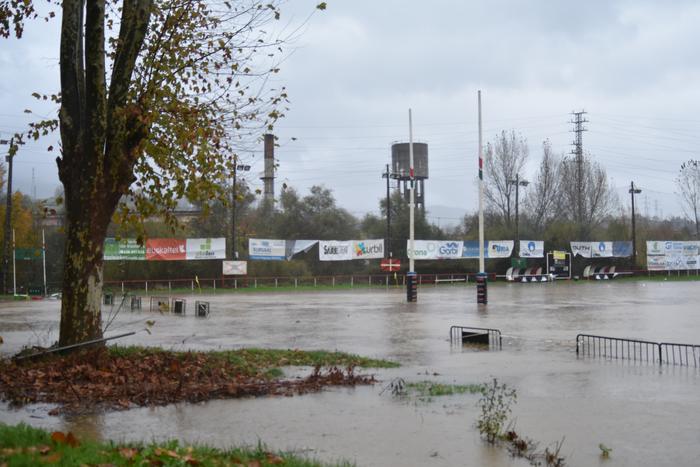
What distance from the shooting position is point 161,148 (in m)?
12.8

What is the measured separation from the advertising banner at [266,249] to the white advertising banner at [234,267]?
916 mm

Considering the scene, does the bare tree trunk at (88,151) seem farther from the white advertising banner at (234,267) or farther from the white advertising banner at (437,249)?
the white advertising banner at (437,249)

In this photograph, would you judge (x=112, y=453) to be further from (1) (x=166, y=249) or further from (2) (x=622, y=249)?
(2) (x=622, y=249)

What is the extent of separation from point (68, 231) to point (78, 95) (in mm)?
2383

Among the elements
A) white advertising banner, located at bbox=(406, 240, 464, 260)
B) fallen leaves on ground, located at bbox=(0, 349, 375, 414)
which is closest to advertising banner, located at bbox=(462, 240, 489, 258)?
white advertising banner, located at bbox=(406, 240, 464, 260)

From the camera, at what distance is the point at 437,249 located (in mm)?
62688

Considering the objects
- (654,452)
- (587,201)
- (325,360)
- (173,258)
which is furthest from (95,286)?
(587,201)

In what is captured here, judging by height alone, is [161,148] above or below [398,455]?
above

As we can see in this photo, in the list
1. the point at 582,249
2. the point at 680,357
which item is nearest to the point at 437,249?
the point at 582,249

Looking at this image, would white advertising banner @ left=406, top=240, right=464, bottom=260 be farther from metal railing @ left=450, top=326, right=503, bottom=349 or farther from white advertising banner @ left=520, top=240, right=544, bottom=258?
metal railing @ left=450, top=326, right=503, bottom=349

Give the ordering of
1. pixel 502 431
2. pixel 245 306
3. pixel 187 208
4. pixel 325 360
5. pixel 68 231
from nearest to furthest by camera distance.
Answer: pixel 502 431
pixel 68 231
pixel 325 360
pixel 245 306
pixel 187 208

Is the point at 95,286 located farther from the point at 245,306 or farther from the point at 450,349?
the point at 245,306

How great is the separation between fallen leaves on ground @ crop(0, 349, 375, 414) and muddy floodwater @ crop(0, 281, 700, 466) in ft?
1.34

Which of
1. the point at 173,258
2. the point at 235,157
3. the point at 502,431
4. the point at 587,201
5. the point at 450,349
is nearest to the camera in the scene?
the point at 502,431
